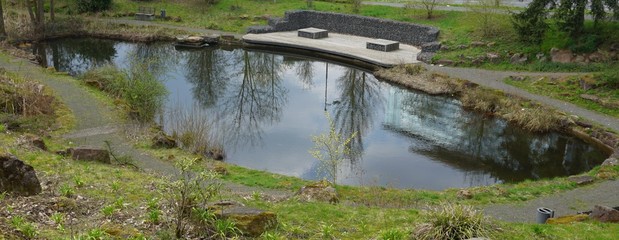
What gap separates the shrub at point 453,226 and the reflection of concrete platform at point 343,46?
2450cm

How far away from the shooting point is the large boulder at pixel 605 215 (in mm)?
14805

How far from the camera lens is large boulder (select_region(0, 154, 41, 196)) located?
11867mm

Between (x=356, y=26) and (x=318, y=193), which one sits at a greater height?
(x=356, y=26)

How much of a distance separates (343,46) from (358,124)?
1382cm

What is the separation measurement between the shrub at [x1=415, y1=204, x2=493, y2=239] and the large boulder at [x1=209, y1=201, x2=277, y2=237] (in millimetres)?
2712

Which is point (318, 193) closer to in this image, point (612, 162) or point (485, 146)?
point (612, 162)

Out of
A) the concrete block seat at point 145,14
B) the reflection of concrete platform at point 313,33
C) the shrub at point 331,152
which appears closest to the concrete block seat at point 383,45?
the reflection of concrete platform at point 313,33

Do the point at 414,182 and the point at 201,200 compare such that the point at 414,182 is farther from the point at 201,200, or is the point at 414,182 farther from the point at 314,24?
the point at 314,24

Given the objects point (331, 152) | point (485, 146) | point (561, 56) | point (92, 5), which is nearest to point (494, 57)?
point (561, 56)

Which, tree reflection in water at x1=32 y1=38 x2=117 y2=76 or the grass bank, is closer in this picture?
the grass bank

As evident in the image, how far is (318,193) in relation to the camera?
1603 cm

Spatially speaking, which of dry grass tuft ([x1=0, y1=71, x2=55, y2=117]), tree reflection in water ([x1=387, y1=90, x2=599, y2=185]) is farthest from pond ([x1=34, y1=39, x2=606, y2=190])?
dry grass tuft ([x1=0, y1=71, x2=55, y2=117])

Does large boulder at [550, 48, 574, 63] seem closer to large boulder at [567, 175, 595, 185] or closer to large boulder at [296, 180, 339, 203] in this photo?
large boulder at [567, 175, 595, 185]

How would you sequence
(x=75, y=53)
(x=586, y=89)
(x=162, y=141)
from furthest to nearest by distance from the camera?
(x=75, y=53) → (x=586, y=89) → (x=162, y=141)
